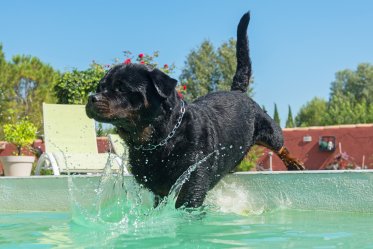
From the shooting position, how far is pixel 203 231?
3490mm

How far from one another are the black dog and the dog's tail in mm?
1100

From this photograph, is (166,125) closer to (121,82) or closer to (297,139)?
(121,82)

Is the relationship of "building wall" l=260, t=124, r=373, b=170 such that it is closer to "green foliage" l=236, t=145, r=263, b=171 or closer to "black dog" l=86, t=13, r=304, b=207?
"green foliage" l=236, t=145, r=263, b=171

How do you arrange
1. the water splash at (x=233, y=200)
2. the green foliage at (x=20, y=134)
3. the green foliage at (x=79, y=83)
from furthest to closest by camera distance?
the green foliage at (x=79, y=83), the green foliage at (x=20, y=134), the water splash at (x=233, y=200)

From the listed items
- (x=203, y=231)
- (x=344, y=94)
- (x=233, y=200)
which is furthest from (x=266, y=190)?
(x=344, y=94)

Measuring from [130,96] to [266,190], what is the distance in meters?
1.89

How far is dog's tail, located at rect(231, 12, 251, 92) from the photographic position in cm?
573

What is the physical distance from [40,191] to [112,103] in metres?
2.48

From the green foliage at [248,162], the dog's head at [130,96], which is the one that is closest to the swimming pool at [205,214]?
the dog's head at [130,96]

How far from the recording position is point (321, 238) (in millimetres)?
3119

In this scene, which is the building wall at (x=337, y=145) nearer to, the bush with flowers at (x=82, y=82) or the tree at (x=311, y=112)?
the bush with flowers at (x=82, y=82)

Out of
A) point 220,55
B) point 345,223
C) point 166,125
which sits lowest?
point 345,223

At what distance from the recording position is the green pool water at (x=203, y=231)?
9.81 ft

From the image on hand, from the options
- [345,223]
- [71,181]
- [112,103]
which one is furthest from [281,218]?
[71,181]
